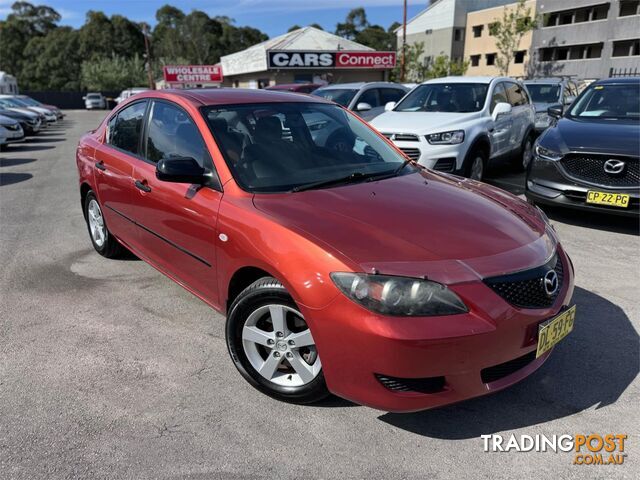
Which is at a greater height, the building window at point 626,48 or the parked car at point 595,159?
the building window at point 626,48

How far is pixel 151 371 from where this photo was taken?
3.14 metres

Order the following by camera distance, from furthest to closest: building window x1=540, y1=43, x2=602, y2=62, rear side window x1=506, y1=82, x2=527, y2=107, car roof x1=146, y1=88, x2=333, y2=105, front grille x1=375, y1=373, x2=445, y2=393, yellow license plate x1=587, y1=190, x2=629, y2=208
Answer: building window x1=540, y1=43, x2=602, y2=62 < rear side window x1=506, y1=82, x2=527, y2=107 < yellow license plate x1=587, y1=190, x2=629, y2=208 < car roof x1=146, y1=88, x2=333, y2=105 < front grille x1=375, y1=373, x2=445, y2=393

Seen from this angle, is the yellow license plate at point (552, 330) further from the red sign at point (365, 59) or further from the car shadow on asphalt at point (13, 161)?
the red sign at point (365, 59)

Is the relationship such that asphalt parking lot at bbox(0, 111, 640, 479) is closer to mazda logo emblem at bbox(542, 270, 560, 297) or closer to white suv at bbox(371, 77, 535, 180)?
mazda logo emblem at bbox(542, 270, 560, 297)

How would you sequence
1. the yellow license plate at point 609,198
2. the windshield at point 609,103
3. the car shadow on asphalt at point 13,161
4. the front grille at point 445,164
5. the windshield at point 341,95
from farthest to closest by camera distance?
the car shadow on asphalt at point 13,161, the windshield at point 341,95, the front grille at point 445,164, the windshield at point 609,103, the yellow license plate at point 609,198

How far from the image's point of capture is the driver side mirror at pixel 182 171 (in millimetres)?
3055

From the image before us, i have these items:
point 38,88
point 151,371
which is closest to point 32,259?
point 151,371

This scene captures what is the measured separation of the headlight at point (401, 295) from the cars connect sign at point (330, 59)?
3250cm

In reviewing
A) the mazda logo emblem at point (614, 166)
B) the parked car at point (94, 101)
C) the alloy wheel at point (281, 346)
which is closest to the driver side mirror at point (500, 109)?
the mazda logo emblem at point (614, 166)

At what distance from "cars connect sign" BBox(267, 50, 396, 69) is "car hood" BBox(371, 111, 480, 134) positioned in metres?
26.4

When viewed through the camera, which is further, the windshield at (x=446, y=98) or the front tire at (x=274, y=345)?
the windshield at (x=446, y=98)

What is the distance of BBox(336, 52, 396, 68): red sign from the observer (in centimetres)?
3366

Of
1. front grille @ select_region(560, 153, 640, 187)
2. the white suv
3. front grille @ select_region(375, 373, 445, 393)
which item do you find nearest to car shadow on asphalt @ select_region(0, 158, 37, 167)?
the white suv

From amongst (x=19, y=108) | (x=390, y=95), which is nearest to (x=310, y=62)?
(x=19, y=108)
